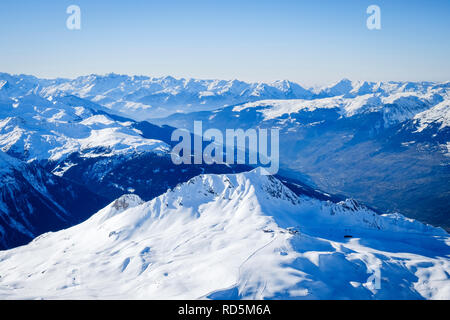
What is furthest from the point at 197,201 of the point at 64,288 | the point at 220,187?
the point at 64,288

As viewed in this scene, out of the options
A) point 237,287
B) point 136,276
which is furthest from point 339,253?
point 136,276
